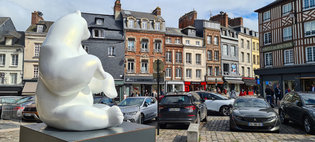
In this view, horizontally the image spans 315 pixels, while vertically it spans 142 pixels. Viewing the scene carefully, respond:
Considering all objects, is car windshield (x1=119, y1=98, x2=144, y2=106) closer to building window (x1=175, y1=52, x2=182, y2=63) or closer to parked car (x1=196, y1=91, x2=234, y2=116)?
parked car (x1=196, y1=91, x2=234, y2=116)

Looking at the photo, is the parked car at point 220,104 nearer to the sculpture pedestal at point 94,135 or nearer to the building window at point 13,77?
the sculpture pedestal at point 94,135

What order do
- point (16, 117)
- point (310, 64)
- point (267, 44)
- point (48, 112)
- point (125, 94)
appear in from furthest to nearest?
point (125, 94)
point (267, 44)
point (310, 64)
point (16, 117)
point (48, 112)

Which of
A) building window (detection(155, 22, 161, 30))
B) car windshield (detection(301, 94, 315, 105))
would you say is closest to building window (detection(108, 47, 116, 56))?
building window (detection(155, 22, 161, 30))

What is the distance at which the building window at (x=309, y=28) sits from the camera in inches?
814

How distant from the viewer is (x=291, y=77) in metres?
22.0

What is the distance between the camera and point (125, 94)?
1089 inches

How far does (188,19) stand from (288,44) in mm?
17154

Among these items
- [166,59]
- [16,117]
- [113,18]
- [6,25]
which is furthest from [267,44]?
[6,25]

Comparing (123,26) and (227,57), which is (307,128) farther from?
(227,57)

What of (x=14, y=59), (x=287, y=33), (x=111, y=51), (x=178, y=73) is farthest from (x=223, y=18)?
(x=14, y=59)

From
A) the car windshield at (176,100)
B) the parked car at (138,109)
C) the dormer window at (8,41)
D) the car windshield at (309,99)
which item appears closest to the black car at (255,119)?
the car windshield at (309,99)

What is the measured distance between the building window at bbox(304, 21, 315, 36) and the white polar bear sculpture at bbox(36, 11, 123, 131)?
23.9 meters

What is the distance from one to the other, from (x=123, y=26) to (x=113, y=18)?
241 centimetres

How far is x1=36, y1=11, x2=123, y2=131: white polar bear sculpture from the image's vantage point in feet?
8.93
